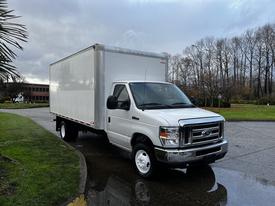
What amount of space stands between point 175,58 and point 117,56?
232 feet

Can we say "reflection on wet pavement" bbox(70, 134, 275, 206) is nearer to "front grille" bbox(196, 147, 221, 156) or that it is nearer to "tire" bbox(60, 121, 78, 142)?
"front grille" bbox(196, 147, 221, 156)

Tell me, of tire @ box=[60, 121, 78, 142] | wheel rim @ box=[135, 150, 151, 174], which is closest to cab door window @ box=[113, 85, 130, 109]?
wheel rim @ box=[135, 150, 151, 174]

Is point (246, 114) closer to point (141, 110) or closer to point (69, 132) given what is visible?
point (69, 132)

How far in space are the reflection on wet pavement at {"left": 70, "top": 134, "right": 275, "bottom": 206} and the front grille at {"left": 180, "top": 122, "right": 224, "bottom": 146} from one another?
882 millimetres

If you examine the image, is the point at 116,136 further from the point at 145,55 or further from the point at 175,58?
the point at 175,58

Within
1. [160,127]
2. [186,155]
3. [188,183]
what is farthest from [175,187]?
[160,127]

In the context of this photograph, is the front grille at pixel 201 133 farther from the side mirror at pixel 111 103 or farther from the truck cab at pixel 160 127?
the side mirror at pixel 111 103

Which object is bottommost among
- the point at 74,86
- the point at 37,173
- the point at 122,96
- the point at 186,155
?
the point at 37,173

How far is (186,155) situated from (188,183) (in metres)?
0.71

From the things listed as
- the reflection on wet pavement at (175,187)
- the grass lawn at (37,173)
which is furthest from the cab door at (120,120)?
the grass lawn at (37,173)

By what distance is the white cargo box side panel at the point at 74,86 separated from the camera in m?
9.16

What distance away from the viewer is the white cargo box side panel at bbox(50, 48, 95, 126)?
9164mm

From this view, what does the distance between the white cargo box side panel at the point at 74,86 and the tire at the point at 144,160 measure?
2.14 meters

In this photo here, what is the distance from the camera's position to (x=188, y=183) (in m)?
6.81
